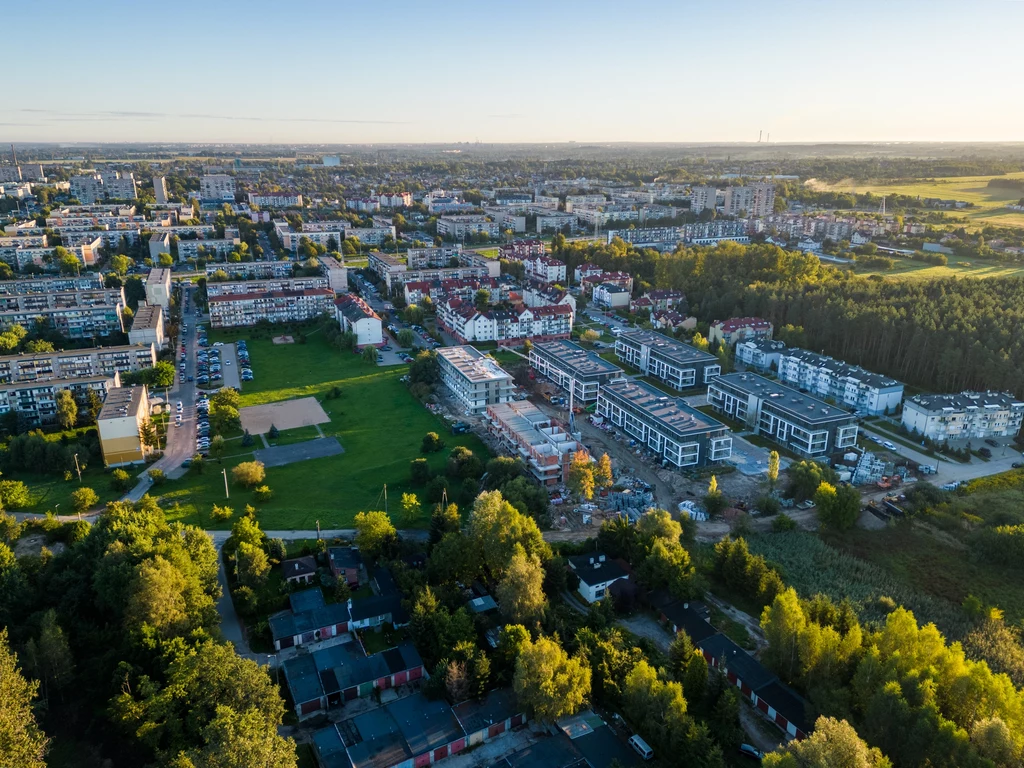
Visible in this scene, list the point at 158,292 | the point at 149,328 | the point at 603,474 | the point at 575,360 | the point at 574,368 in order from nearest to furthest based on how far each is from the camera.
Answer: the point at 603,474, the point at 574,368, the point at 575,360, the point at 149,328, the point at 158,292

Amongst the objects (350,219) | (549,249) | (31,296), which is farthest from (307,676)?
(350,219)

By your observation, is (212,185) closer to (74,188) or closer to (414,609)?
(74,188)

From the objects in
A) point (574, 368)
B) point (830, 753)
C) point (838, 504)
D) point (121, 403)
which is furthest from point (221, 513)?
point (838, 504)

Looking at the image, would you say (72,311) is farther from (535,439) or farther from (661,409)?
(661,409)

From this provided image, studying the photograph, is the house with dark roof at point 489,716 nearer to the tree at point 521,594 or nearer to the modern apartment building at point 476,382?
the tree at point 521,594

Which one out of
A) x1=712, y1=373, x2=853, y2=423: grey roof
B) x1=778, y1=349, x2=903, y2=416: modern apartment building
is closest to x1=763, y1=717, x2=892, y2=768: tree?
x1=712, y1=373, x2=853, y2=423: grey roof

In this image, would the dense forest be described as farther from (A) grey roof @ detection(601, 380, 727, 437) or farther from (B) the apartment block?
(B) the apartment block

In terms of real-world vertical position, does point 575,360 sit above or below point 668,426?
above

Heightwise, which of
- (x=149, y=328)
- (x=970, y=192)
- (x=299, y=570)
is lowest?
(x=299, y=570)
